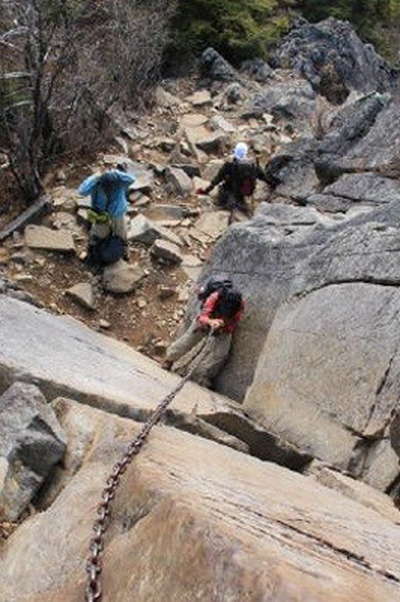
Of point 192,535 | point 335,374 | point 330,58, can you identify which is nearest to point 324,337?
point 335,374

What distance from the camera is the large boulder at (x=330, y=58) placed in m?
22.9

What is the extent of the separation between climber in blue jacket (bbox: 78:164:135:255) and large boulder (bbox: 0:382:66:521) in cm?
690

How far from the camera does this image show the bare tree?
13047 millimetres

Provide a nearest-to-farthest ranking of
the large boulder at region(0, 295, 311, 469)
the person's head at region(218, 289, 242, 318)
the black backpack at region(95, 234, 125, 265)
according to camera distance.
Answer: the large boulder at region(0, 295, 311, 469) → the person's head at region(218, 289, 242, 318) → the black backpack at region(95, 234, 125, 265)

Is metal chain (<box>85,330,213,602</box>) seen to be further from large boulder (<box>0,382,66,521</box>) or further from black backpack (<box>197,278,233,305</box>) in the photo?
black backpack (<box>197,278,233,305</box>)

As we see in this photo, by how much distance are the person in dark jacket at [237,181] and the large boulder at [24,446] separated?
32.9 feet

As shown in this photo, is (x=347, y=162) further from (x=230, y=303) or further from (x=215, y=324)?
(x=215, y=324)

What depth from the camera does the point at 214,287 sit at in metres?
9.73

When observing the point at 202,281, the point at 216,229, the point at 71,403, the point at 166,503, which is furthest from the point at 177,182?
the point at 166,503

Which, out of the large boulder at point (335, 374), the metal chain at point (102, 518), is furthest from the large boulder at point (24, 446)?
the large boulder at point (335, 374)

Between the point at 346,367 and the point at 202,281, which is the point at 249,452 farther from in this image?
the point at 202,281

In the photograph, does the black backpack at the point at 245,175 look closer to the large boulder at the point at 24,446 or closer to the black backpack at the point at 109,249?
the black backpack at the point at 109,249

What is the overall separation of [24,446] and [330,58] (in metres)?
20.5

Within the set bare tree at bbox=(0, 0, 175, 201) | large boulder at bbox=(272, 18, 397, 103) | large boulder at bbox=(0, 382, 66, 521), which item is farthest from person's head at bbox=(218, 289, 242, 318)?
large boulder at bbox=(272, 18, 397, 103)
